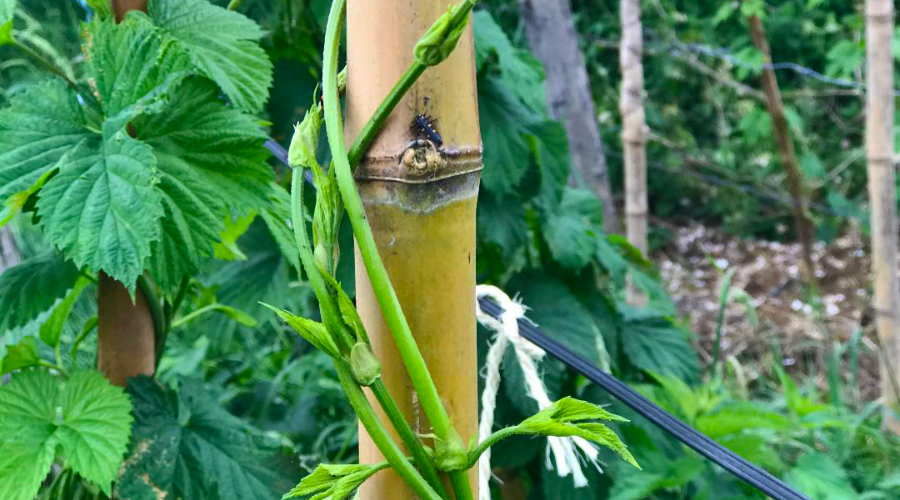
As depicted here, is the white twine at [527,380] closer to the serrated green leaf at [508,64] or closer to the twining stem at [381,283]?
the twining stem at [381,283]

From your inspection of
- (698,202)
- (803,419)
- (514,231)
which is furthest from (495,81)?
(698,202)

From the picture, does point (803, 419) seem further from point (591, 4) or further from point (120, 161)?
point (591, 4)

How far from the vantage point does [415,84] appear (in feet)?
1.36

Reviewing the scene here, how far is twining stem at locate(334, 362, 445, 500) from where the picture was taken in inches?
15.5

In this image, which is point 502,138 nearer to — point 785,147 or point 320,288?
point 320,288

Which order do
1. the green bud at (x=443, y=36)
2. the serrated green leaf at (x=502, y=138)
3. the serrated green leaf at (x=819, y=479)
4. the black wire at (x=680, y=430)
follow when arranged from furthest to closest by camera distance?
the serrated green leaf at (x=819, y=479) → the serrated green leaf at (x=502, y=138) → the black wire at (x=680, y=430) → the green bud at (x=443, y=36)

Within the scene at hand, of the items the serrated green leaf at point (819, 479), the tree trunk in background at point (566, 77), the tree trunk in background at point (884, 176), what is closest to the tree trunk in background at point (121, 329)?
the serrated green leaf at point (819, 479)

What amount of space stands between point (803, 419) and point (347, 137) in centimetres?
133

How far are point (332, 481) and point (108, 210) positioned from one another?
1.02ft

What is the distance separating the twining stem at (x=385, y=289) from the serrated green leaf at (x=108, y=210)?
0.24 metres

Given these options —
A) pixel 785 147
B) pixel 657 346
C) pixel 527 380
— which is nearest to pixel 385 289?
pixel 527 380

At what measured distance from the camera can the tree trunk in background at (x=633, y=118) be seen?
2.15 metres

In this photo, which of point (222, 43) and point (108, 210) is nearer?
point (108, 210)

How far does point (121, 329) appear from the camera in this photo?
74 centimetres
